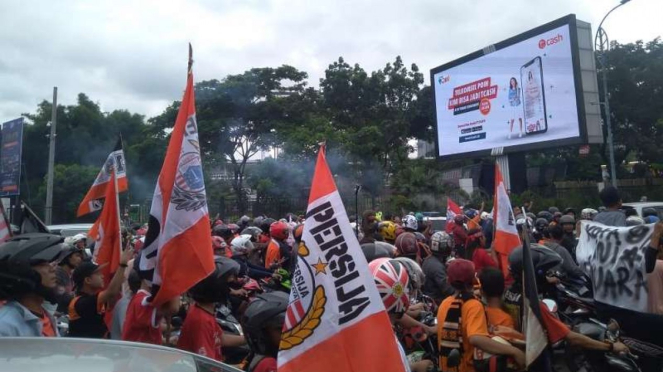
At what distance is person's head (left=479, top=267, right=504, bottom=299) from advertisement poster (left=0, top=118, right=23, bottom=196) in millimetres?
20545

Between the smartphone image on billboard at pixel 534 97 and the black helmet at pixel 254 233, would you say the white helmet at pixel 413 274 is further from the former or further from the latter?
the smartphone image on billboard at pixel 534 97

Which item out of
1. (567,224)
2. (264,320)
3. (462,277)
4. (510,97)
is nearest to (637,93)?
(510,97)

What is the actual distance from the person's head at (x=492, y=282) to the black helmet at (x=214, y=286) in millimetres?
1675

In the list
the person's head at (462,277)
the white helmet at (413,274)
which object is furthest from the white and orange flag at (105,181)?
the person's head at (462,277)

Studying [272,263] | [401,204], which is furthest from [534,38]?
[272,263]

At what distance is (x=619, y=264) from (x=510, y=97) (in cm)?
1605

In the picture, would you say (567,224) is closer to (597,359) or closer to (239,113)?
(597,359)

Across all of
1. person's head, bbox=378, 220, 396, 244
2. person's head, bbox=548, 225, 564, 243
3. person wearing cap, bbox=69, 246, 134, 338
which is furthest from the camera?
person's head, bbox=378, 220, 396, 244

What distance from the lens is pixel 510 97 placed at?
20406mm

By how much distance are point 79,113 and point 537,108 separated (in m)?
26.0

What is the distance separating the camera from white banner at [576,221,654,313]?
4973 millimetres

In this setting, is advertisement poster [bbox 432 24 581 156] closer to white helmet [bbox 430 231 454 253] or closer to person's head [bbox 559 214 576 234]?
person's head [bbox 559 214 576 234]

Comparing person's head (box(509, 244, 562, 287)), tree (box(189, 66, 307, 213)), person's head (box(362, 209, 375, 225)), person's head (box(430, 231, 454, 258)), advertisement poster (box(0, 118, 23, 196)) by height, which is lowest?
person's head (box(509, 244, 562, 287))

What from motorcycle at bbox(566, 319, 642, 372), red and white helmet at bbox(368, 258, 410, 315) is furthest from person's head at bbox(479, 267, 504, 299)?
motorcycle at bbox(566, 319, 642, 372)
